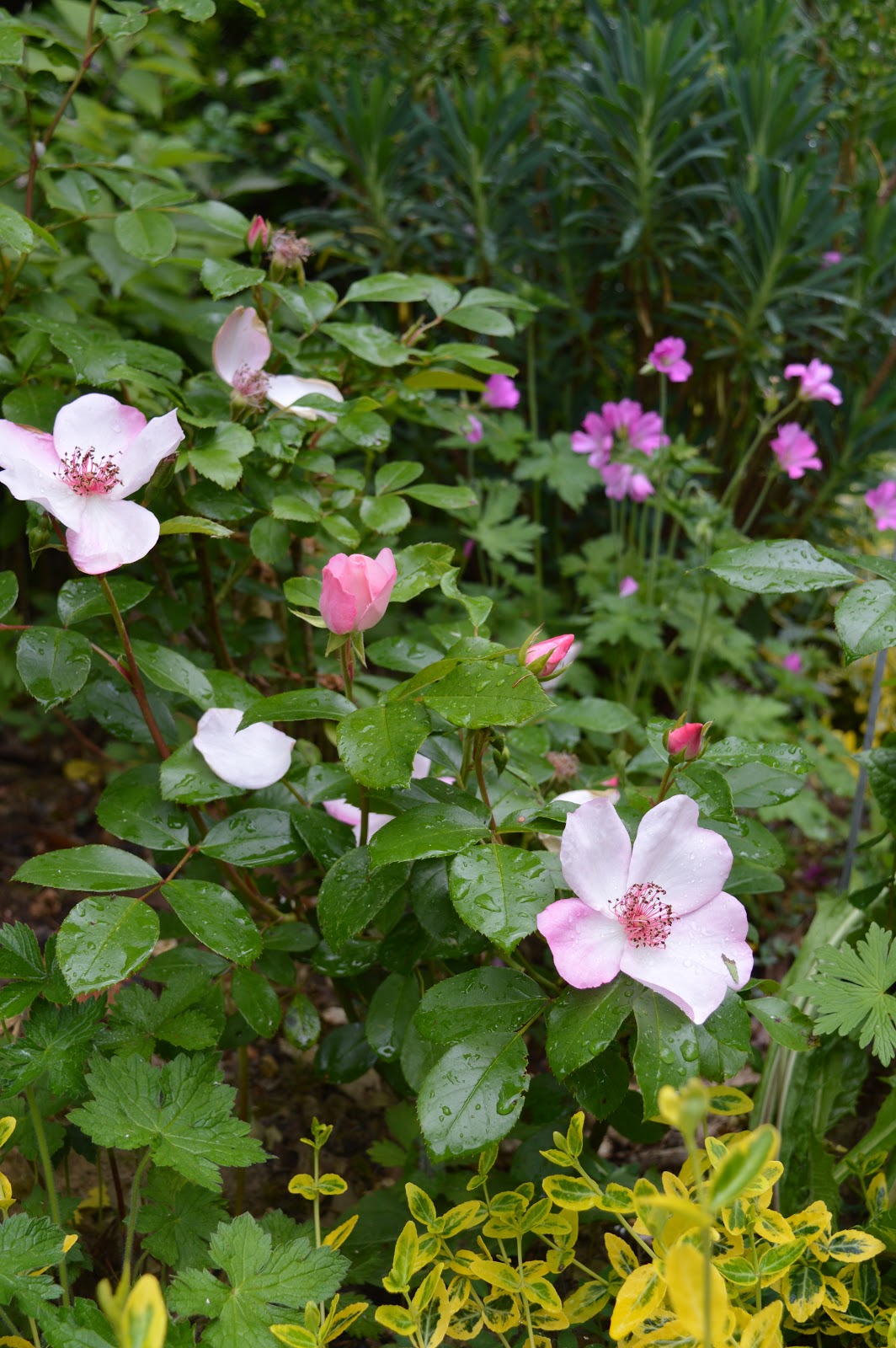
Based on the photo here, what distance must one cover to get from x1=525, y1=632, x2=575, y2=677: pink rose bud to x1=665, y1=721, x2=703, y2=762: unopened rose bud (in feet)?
0.40

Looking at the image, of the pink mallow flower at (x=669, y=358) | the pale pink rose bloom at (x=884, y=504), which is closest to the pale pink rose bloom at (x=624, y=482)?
the pink mallow flower at (x=669, y=358)

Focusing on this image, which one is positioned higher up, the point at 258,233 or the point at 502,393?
the point at 258,233

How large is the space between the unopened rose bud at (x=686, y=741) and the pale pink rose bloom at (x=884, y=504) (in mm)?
1412

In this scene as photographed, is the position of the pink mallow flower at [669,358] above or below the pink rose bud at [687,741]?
below

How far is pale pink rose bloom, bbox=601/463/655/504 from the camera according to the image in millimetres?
1998

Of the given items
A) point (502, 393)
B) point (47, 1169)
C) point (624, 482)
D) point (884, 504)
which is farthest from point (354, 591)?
point (884, 504)

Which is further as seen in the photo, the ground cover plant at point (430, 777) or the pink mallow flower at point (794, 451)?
the pink mallow flower at point (794, 451)

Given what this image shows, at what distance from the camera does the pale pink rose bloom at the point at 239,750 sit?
1.03m

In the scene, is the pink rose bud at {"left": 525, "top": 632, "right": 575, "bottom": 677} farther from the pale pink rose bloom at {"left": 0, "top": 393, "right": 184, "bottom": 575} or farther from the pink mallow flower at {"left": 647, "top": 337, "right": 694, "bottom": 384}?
the pink mallow flower at {"left": 647, "top": 337, "right": 694, "bottom": 384}

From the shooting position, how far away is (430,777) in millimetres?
1003

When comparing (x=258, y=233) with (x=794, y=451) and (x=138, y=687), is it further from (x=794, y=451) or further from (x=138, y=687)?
(x=794, y=451)

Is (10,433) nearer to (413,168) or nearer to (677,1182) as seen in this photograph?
(677,1182)

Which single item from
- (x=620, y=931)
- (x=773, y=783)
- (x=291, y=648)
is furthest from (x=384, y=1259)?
(x=291, y=648)

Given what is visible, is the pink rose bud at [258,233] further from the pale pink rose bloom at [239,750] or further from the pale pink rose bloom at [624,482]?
the pale pink rose bloom at [624,482]
